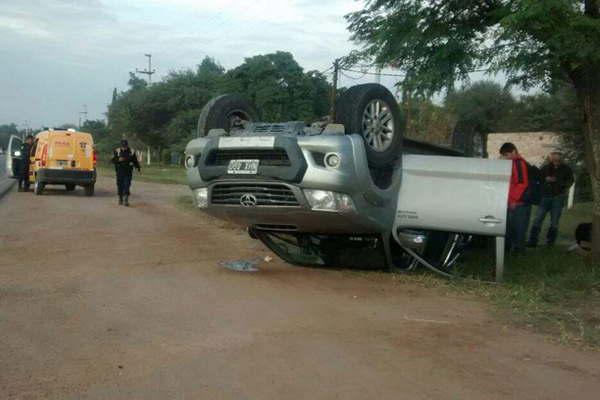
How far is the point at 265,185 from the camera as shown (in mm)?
7566

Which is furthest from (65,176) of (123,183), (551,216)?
(551,216)

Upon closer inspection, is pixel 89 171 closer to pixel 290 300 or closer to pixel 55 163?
pixel 55 163

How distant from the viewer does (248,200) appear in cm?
771

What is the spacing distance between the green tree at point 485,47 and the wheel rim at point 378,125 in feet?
3.86

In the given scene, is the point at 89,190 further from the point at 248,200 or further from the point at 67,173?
the point at 248,200

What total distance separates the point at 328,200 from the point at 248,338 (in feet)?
7.48

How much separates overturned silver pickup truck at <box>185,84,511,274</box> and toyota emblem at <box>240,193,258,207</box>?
1 cm

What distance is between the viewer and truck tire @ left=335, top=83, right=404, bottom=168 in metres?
7.63

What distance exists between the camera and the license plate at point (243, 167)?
24.8 feet

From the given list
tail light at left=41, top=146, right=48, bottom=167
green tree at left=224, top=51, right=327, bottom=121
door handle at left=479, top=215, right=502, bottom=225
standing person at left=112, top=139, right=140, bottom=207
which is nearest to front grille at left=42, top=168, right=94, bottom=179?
tail light at left=41, top=146, right=48, bottom=167

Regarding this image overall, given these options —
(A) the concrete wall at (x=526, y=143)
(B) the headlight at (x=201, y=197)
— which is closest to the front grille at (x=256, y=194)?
(B) the headlight at (x=201, y=197)

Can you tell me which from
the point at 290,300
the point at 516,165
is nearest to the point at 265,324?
the point at 290,300

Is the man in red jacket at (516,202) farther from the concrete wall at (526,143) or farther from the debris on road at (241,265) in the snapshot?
the concrete wall at (526,143)

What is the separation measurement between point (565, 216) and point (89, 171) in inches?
541
